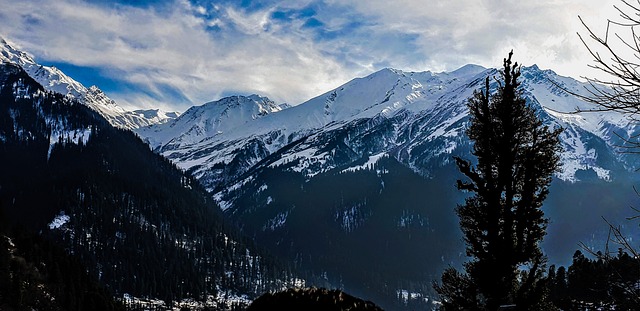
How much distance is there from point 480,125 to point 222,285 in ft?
641

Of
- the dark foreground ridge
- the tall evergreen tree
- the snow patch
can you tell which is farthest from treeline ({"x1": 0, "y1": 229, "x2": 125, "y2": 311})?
the snow patch

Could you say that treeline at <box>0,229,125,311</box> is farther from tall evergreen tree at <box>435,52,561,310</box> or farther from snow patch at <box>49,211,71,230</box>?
snow patch at <box>49,211,71,230</box>

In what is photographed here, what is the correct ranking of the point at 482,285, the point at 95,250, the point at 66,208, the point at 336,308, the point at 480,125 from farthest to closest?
1. the point at 66,208
2. the point at 95,250
3. the point at 480,125
4. the point at 482,285
5. the point at 336,308

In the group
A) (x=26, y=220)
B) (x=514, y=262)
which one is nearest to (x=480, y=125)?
(x=514, y=262)

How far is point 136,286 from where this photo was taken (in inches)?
6713

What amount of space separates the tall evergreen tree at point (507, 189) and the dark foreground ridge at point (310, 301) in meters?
6.09

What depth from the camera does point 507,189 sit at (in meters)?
13.7

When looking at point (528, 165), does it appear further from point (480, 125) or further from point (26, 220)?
point (26, 220)

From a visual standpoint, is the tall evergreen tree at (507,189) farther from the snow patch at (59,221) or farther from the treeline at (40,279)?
the snow patch at (59,221)

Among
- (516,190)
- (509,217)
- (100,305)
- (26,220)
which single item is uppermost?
(26,220)

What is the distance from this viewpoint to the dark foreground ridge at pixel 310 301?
784 cm

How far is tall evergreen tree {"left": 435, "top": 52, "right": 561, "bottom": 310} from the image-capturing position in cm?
1301

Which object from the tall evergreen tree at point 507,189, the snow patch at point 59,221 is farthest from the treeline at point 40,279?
the snow patch at point 59,221

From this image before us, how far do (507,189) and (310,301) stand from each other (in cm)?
837
